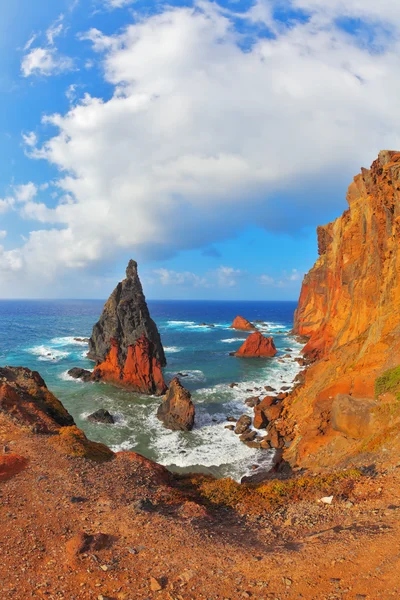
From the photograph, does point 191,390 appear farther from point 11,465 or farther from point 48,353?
point 48,353

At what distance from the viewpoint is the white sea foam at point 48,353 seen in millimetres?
67562

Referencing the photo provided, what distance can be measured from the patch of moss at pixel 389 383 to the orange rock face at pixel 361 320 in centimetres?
89

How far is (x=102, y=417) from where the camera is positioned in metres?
37.6

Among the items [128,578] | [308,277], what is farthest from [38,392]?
[308,277]

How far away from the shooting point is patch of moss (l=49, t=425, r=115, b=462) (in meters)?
→ 16.1

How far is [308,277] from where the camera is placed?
9462cm

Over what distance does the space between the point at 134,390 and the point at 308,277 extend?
63.8m

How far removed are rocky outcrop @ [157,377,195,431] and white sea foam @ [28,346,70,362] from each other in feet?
125

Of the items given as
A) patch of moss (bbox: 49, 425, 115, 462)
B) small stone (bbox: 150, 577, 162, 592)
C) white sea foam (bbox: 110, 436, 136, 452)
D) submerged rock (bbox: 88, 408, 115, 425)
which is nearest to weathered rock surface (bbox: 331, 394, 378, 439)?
patch of moss (bbox: 49, 425, 115, 462)

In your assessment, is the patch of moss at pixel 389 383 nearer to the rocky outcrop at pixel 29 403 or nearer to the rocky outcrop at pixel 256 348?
the rocky outcrop at pixel 29 403

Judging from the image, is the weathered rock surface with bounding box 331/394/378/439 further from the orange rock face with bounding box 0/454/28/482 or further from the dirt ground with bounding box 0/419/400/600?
the orange rock face with bounding box 0/454/28/482

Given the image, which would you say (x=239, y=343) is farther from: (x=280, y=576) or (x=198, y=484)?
(x=280, y=576)

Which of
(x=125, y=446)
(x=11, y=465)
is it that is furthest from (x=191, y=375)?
(x=11, y=465)

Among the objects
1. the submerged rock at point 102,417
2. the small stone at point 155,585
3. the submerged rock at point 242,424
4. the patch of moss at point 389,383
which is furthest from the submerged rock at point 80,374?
the small stone at point 155,585
